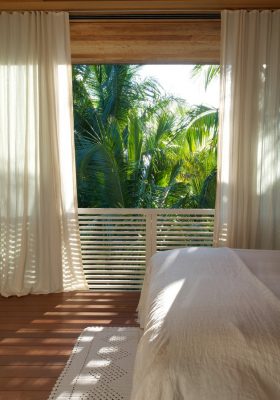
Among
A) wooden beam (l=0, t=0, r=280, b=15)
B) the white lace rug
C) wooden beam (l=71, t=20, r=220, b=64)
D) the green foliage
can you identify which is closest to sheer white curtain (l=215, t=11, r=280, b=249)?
wooden beam (l=0, t=0, r=280, b=15)

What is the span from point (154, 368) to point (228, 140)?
2.19 m

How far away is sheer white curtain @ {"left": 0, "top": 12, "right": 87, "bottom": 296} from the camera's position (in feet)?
9.66

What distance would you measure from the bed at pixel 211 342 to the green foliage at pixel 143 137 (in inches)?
98.9

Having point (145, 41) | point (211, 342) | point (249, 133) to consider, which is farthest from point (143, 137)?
point (211, 342)

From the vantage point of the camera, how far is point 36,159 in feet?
9.98

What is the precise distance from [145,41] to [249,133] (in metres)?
1.24

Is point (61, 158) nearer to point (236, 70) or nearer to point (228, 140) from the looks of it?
point (228, 140)

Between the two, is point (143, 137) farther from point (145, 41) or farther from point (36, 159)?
point (36, 159)

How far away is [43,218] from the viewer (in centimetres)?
311

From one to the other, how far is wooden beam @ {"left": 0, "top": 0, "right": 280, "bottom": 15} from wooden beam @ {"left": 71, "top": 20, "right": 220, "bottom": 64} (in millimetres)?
124

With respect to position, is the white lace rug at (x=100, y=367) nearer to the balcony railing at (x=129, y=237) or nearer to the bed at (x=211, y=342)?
the bed at (x=211, y=342)

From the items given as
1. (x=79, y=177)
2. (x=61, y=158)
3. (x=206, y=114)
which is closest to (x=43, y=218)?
(x=61, y=158)

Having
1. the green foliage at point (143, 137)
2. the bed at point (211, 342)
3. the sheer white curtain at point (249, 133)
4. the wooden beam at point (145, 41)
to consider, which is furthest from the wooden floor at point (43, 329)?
the wooden beam at point (145, 41)

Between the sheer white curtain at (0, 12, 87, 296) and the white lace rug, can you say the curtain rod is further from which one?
the white lace rug
